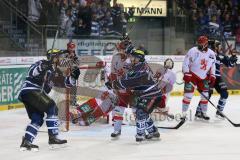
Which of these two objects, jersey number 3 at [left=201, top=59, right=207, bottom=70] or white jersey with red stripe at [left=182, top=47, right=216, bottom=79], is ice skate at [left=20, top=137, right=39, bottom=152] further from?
jersey number 3 at [left=201, top=59, right=207, bottom=70]

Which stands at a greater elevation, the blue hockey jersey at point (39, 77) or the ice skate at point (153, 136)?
the blue hockey jersey at point (39, 77)

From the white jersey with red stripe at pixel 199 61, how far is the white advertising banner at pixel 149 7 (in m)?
7.71

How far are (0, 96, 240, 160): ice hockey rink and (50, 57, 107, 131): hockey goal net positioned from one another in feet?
0.87

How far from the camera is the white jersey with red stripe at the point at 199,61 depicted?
30.0 feet

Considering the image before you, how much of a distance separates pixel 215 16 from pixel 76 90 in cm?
896

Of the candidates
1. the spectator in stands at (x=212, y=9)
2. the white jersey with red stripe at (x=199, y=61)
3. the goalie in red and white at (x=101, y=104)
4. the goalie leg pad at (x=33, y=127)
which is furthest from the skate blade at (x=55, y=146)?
the spectator in stands at (x=212, y=9)

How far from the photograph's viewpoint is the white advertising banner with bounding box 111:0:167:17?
17.0 meters

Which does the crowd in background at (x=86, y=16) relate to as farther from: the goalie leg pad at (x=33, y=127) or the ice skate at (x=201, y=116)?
the goalie leg pad at (x=33, y=127)

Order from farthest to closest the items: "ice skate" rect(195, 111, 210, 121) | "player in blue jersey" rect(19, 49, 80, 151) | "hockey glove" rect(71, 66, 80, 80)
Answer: "ice skate" rect(195, 111, 210, 121)
"hockey glove" rect(71, 66, 80, 80)
"player in blue jersey" rect(19, 49, 80, 151)

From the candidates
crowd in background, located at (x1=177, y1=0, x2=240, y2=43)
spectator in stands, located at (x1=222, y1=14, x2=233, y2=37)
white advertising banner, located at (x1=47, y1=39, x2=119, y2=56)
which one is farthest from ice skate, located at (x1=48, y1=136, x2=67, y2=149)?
spectator in stands, located at (x1=222, y1=14, x2=233, y2=37)

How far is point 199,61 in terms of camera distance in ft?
30.0

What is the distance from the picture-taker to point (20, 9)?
13180 mm

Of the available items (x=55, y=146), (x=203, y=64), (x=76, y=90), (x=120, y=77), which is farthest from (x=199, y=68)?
(x=55, y=146)

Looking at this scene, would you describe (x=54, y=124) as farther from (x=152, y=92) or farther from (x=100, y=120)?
(x=100, y=120)
